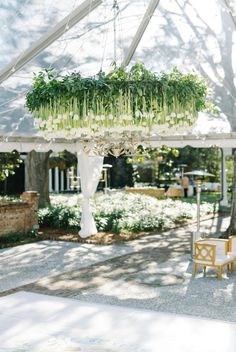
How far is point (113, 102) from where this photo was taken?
19.6 ft

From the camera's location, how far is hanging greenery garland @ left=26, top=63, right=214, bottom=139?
5.96 m

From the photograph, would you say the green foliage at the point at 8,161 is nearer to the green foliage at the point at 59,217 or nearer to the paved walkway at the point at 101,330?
the green foliage at the point at 59,217

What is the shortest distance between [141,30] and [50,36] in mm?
2131

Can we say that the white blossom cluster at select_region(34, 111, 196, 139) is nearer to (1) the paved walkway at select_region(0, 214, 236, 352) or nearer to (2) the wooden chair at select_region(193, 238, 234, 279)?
(1) the paved walkway at select_region(0, 214, 236, 352)

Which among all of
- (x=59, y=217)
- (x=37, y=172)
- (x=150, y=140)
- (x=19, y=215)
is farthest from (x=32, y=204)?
(x=150, y=140)

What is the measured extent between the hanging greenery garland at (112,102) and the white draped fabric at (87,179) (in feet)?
20.3

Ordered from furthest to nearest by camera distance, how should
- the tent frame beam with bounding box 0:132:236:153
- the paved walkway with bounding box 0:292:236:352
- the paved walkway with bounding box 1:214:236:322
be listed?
the tent frame beam with bounding box 0:132:236:153
the paved walkway with bounding box 1:214:236:322
the paved walkway with bounding box 0:292:236:352

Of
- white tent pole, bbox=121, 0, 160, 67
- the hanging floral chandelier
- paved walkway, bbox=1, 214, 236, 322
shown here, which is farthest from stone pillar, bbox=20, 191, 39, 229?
the hanging floral chandelier

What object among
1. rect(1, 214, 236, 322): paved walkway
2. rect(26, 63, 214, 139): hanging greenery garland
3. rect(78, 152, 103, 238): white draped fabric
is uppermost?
rect(26, 63, 214, 139): hanging greenery garland

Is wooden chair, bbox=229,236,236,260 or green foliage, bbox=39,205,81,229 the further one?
green foliage, bbox=39,205,81,229

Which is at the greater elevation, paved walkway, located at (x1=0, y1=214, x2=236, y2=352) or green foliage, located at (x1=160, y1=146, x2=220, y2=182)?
green foliage, located at (x1=160, y1=146, x2=220, y2=182)

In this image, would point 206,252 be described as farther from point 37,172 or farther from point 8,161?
point 37,172

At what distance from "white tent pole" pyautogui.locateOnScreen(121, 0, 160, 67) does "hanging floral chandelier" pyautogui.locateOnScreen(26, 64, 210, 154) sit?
110 inches

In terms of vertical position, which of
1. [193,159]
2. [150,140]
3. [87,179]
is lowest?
[87,179]
